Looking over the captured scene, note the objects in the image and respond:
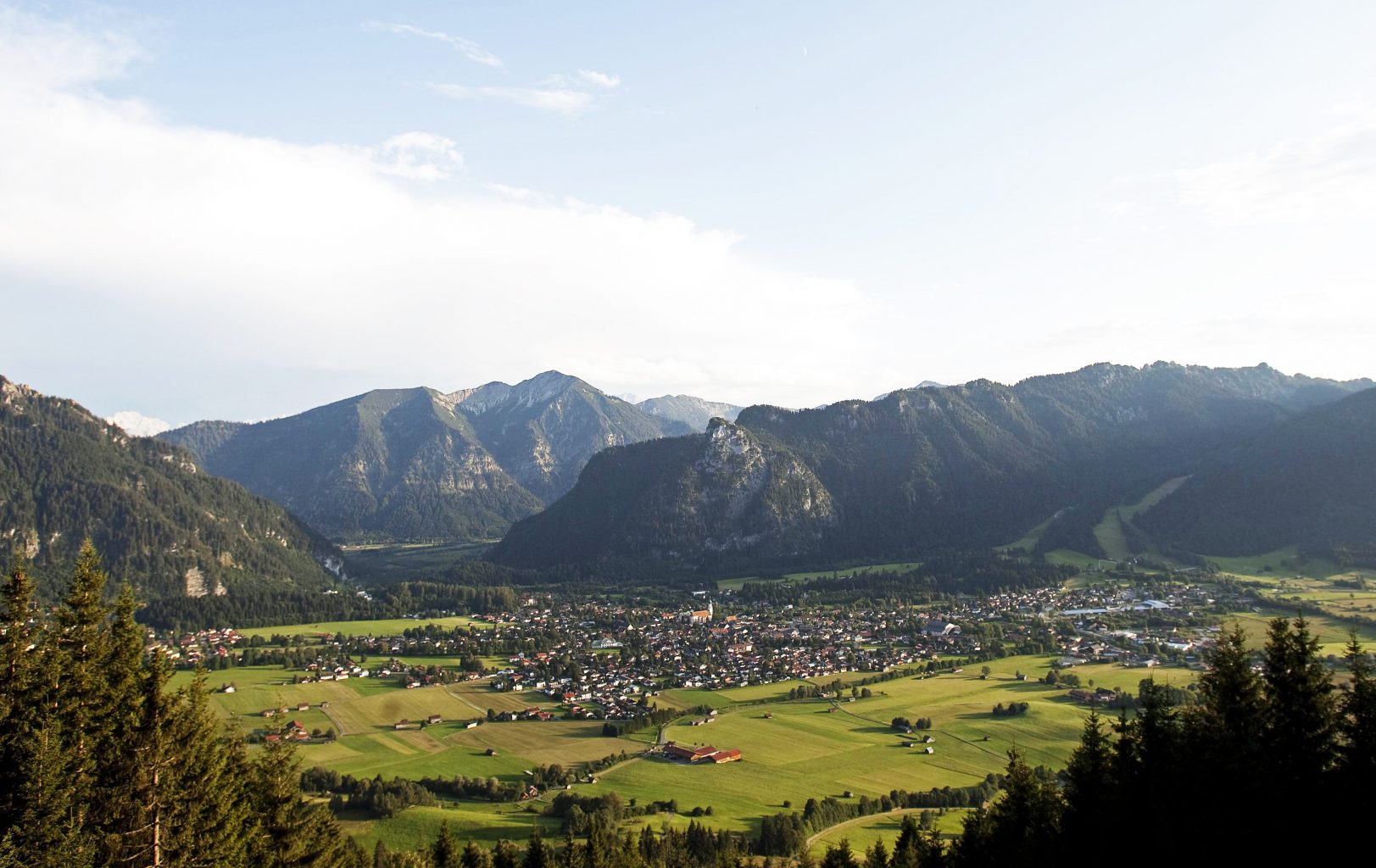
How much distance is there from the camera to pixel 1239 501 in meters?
179

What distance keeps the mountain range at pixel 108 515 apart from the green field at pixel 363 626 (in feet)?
137

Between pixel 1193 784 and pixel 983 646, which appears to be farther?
pixel 983 646

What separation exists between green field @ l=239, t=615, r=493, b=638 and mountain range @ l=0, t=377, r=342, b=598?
4187 cm

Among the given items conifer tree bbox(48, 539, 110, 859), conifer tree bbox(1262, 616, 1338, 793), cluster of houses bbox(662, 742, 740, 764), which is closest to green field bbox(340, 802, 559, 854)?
cluster of houses bbox(662, 742, 740, 764)

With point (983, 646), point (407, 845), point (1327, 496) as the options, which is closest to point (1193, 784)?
point (407, 845)

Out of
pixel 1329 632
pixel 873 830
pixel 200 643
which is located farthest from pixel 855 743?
pixel 200 643

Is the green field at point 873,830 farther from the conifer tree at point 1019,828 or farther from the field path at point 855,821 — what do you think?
the conifer tree at point 1019,828

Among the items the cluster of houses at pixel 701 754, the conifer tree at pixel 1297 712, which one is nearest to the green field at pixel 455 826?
the cluster of houses at pixel 701 754

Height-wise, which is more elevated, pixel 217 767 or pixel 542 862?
pixel 217 767

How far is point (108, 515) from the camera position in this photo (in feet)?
561

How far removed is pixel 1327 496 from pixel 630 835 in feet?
624

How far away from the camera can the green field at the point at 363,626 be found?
425 ft

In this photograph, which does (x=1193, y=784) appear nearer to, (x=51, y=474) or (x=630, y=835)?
(x=630, y=835)

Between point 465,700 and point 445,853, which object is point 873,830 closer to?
point 445,853
